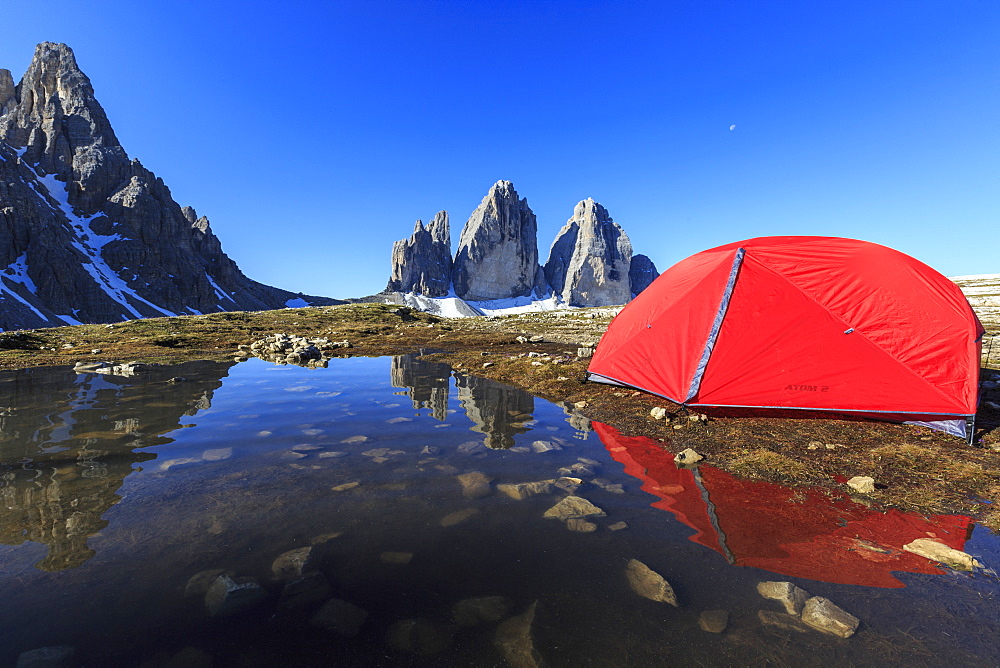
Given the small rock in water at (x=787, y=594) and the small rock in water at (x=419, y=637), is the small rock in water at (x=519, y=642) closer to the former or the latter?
the small rock in water at (x=419, y=637)

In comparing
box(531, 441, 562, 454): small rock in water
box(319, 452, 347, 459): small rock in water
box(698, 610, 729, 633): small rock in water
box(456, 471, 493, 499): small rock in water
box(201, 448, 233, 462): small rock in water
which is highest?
box(201, 448, 233, 462): small rock in water

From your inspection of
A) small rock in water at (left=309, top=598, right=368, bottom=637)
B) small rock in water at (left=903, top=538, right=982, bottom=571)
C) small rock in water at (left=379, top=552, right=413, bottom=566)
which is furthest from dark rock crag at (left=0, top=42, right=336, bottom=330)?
small rock in water at (left=903, top=538, right=982, bottom=571)

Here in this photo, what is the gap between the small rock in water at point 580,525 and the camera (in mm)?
4215

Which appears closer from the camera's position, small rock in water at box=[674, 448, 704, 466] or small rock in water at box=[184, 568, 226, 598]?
small rock in water at box=[184, 568, 226, 598]

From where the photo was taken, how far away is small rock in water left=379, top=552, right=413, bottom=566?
11.8 ft

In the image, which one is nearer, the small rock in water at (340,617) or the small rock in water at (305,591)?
the small rock in water at (340,617)

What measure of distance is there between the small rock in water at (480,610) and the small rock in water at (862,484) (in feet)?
17.2

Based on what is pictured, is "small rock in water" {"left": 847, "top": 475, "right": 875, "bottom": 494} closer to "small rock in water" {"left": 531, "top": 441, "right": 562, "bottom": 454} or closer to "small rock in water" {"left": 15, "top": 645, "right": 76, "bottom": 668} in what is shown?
"small rock in water" {"left": 531, "top": 441, "right": 562, "bottom": 454}

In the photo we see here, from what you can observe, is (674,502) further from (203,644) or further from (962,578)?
(203,644)

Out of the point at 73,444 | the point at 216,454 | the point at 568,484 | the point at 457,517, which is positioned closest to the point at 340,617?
the point at 457,517

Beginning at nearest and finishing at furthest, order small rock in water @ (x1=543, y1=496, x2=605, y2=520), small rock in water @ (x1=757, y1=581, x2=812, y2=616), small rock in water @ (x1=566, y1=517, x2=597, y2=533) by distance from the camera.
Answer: small rock in water @ (x1=757, y1=581, x2=812, y2=616)
small rock in water @ (x1=566, y1=517, x2=597, y2=533)
small rock in water @ (x1=543, y1=496, x2=605, y2=520)

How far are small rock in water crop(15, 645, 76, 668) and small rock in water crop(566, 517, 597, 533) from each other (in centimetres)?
393

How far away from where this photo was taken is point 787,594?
126 inches

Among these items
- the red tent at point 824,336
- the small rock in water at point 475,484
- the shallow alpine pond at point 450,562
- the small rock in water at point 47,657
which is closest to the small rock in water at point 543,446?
the shallow alpine pond at point 450,562
